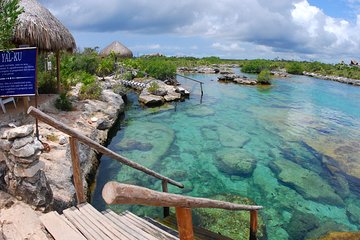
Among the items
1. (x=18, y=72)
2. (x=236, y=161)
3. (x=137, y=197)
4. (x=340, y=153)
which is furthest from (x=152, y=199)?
(x=340, y=153)

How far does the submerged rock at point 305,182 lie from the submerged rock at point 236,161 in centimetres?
84

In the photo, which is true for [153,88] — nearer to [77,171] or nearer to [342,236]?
[342,236]

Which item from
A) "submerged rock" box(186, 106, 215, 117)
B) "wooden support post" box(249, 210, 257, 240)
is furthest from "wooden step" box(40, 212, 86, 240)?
"submerged rock" box(186, 106, 215, 117)

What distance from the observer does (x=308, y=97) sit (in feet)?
88.9

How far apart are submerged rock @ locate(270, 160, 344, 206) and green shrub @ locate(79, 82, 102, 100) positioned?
843 cm

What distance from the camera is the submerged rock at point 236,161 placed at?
9562 millimetres

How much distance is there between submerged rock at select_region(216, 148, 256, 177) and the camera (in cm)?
956

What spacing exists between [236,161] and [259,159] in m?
1.00

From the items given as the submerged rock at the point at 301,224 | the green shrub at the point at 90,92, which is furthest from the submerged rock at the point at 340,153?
the green shrub at the point at 90,92

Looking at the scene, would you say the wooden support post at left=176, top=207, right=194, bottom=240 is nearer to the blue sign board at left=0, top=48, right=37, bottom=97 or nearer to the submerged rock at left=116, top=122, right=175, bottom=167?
the blue sign board at left=0, top=48, right=37, bottom=97

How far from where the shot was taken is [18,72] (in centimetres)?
612

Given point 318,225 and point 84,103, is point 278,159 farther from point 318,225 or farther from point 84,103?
point 84,103

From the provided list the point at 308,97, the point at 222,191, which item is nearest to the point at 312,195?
the point at 222,191

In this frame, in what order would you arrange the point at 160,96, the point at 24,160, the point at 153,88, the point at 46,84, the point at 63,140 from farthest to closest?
the point at 153,88
the point at 160,96
the point at 46,84
the point at 63,140
the point at 24,160
